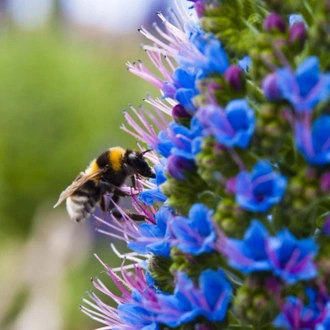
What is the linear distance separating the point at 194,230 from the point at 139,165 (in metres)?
1.70

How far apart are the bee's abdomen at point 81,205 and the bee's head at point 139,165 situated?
20.6 inches

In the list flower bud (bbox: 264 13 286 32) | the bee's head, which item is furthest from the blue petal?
the bee's head

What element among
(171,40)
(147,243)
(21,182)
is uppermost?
(171,40)

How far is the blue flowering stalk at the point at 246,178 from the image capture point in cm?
276

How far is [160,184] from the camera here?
3.50 metres

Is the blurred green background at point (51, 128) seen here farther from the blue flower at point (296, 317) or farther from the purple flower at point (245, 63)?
the blue flower at point (296, 317)

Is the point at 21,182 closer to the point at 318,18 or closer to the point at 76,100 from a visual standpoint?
the point at 76,100

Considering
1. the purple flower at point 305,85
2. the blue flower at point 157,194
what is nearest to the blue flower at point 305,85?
the purple flower at point 305,85

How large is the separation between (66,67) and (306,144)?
1154 cm

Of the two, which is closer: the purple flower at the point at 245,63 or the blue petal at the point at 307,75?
the blue petal at the point at 307,75

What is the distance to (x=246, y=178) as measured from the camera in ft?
9.19

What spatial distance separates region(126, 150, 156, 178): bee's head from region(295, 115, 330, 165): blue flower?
174 centimetres

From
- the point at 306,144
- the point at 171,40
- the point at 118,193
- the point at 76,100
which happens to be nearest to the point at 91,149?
the point at 76,100

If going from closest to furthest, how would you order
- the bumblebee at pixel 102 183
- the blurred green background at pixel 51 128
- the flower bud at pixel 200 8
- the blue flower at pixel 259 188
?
the blue flower at pixel 259 188 < the flower bud at pixel 200 8 < the bumblebee at pixel 102 183 < the blurred green background at pixel 51 128
